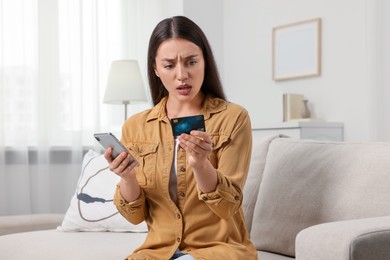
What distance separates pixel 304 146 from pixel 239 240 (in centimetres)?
56

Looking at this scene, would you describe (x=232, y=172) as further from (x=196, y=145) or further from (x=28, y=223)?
(x=28, y=223)

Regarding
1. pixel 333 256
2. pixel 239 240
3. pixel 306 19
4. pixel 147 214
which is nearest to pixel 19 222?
pixel 147 214

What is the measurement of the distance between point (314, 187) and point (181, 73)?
632mm

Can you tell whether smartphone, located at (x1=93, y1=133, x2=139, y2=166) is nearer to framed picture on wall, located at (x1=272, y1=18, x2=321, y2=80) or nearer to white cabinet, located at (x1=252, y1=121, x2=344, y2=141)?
white cabinet, located at (x1=252, y1=121, x2=344, y2=141)

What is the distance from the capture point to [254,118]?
495 centimetres

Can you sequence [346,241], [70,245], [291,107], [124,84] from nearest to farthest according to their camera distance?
[346,241], [70,245], [124,84], [291,107]

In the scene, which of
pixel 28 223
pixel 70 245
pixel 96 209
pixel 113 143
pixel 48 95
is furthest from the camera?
pixel 48 95

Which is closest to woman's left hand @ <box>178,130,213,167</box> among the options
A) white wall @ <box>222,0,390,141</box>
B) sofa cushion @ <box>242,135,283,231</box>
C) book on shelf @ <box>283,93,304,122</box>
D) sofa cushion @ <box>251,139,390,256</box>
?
sofa cushion @ <box>251,139,390,256</box>

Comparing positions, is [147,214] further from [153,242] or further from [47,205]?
[47,205]

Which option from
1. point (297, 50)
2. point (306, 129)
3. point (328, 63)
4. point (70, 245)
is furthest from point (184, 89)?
point (297, 50)

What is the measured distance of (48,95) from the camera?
14.0 ft

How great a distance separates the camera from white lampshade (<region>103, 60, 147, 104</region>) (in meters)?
3.85

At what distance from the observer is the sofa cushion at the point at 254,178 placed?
2.16 metres

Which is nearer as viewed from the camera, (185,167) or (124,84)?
(185,167)
